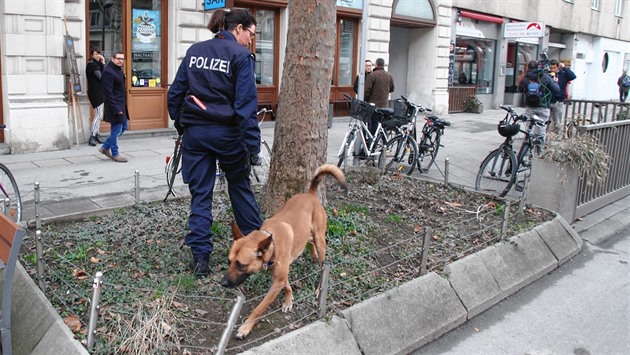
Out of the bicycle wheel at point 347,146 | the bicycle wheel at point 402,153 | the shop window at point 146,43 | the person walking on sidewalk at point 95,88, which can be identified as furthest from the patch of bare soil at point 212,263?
the shop window at point 146,43

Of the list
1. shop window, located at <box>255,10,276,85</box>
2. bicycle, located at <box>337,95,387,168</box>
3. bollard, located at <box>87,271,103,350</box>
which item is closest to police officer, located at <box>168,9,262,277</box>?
bollard, located at <box>87,271,103,350</box>

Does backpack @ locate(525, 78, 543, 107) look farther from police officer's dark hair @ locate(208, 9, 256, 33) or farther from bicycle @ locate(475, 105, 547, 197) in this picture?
police officer's dark hair @ locate(208, 9, 256, 33)

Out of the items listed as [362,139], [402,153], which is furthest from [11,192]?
[402,153]

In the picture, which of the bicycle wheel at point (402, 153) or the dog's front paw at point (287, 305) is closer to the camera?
the dog's front paw at point (287, 305)

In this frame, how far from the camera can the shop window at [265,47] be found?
15938mm

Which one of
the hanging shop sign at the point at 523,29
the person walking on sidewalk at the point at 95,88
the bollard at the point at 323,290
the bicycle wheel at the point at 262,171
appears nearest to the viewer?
the bollard at the point at 323,290

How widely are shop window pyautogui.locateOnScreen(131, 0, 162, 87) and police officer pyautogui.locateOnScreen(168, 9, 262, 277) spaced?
9.00m

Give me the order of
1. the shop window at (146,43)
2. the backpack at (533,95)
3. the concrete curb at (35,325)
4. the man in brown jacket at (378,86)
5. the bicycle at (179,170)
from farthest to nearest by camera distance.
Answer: the shop window at (146,43)
the man in brown jacket at (378,86)
the backpack at (533,95)
the bicycle at (179,170)
the concrete curb at (35,325)

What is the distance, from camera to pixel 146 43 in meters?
13.3

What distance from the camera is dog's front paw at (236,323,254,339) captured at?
381 cm

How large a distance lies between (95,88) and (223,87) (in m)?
8.15

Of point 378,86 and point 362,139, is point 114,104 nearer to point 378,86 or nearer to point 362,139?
point 362,139

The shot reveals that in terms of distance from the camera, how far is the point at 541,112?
11.1 metres

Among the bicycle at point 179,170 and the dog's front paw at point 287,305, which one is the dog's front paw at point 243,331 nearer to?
the dog's front paw at point 287,305
